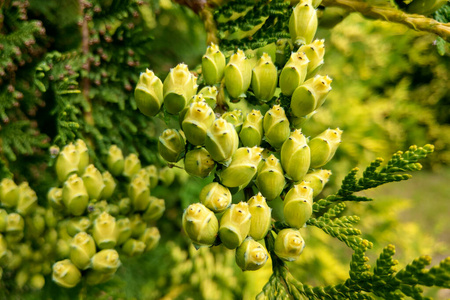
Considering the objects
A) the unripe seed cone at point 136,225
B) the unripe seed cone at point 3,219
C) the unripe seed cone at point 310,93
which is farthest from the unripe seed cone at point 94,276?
the unripe seed cone at point 310,93

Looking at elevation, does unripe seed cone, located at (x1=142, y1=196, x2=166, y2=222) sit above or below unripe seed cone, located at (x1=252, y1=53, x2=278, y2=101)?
below

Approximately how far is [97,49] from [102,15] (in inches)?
3.4

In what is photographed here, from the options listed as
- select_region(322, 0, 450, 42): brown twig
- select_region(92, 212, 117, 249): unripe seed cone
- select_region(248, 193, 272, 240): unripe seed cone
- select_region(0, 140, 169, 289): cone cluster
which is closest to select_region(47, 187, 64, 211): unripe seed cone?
select_region(0, 140, 169, 289): cone cluster

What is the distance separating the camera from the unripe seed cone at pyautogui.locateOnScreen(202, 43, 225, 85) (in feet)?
2.27

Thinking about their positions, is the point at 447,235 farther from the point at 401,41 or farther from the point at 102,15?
the point at 102,15

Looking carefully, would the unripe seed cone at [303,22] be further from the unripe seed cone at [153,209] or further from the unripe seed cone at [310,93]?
the unripe seed cone at [153,209]

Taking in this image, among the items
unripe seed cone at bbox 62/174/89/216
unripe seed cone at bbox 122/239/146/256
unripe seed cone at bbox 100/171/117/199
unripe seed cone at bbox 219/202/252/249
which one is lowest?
unripe seed cone at bbox 122/239/146/256

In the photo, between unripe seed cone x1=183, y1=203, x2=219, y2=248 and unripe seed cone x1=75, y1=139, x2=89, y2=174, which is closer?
unripe seed cone x1=183, y1=203, x2=219, y2=248

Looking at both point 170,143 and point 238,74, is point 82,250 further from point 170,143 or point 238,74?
point 238,74

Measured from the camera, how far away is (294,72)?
64cm

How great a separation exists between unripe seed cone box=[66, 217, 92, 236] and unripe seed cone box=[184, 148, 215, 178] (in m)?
0.31

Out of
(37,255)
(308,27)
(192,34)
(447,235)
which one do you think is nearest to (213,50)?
(308,27)

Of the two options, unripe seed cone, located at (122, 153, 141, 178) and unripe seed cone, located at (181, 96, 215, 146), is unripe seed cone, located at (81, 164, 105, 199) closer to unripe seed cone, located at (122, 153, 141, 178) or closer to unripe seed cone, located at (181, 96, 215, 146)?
unripe seed cone, located at (122, 153, 141, 178)

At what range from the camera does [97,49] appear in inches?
38.2
